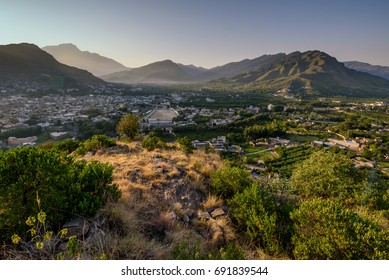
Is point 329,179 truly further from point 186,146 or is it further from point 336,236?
point 186,146

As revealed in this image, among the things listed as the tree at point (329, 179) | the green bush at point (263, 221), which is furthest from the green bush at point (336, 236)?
the tree at point (329, 179)

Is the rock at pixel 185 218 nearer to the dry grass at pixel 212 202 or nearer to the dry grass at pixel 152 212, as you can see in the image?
the dry grass at pixel 152 212

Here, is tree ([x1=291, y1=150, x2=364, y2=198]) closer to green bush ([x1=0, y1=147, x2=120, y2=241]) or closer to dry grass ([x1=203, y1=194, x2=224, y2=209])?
dry grass ([x1=203, y1=194, x2=224, y2=209])

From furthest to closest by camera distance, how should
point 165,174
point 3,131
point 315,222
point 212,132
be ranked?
point 212,132
point 3,131
point 165,174
point 315,222

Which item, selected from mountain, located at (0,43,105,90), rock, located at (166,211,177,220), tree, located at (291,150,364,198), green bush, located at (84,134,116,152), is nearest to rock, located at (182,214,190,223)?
rock, located at (166,211,177,220)

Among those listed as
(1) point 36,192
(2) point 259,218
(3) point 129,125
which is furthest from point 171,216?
(3) point 129,125
